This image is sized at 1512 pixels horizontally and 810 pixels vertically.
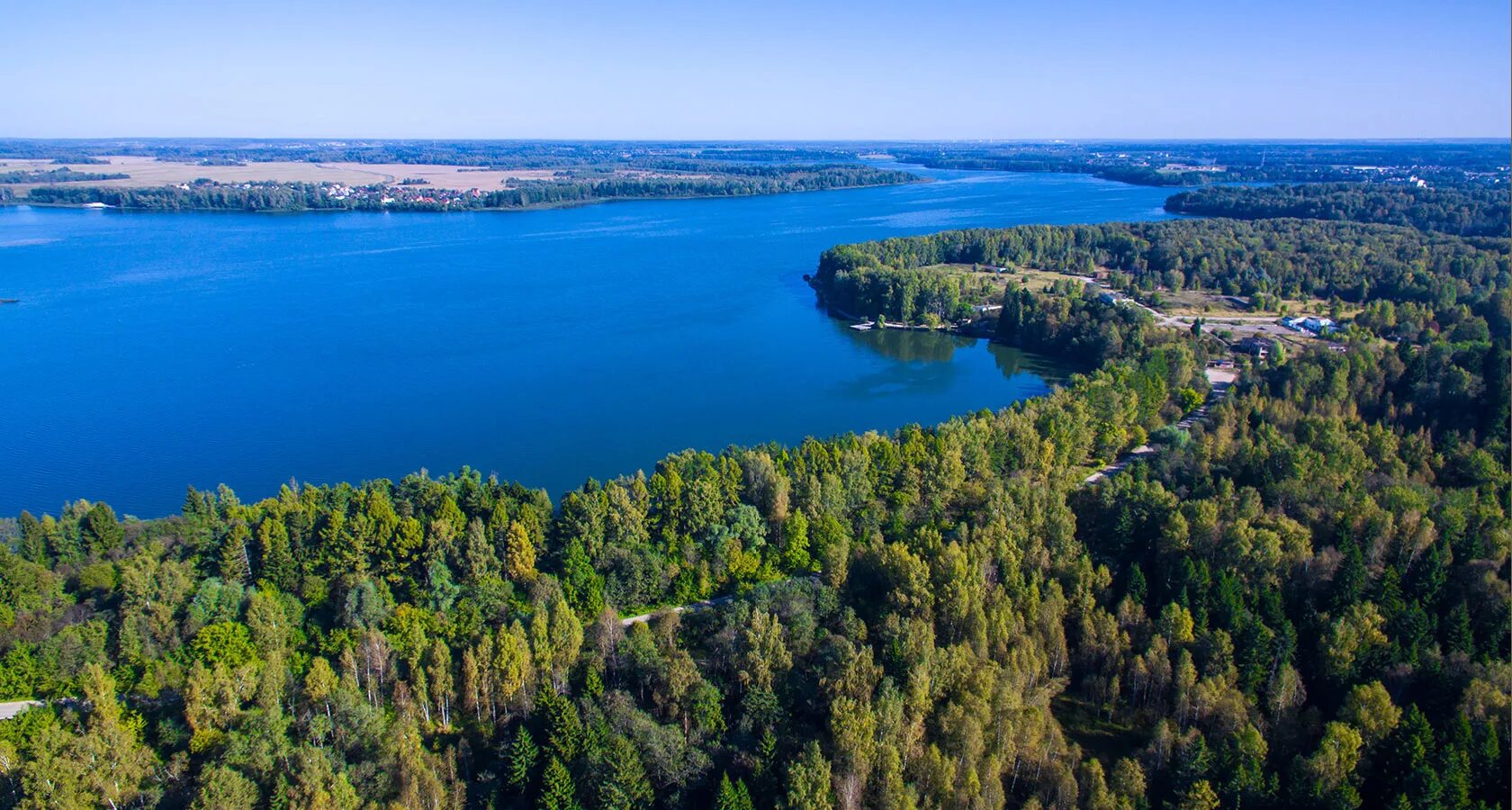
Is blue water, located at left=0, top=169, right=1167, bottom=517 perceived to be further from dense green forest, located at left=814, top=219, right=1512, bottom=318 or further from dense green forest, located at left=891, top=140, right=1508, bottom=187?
dense green forest, located at left=891, top=140, right=1508, bottom=187

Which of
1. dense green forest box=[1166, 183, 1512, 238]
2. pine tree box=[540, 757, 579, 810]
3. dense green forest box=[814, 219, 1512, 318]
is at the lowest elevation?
pine tree box=[540, 757, 579, 810]

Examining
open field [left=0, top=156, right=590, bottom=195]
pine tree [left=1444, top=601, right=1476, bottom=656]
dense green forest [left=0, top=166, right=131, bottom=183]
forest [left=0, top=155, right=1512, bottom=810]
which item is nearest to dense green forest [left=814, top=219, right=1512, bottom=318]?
forest [left=0, top=155, right=1512, bottom=810]

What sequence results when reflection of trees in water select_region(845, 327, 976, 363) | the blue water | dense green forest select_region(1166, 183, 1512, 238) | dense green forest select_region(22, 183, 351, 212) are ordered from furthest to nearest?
dense green forest select_region(22, 183, 351, 212) → dense green forest select_region(1166, 183, 1512, 238) → reflection of trees in water select_region(845, 327, 976, 363) → the blue water

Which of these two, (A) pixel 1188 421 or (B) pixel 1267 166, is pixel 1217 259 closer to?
(A) pixel 1188 421

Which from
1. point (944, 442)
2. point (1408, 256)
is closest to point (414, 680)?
point (944, 442)

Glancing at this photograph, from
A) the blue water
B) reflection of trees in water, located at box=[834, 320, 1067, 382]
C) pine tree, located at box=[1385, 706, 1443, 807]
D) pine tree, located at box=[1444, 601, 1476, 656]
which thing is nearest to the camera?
pine tree, located at box=[1385, 706, 1443, 807]

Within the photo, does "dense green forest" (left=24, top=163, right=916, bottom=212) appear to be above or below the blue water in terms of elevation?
above
